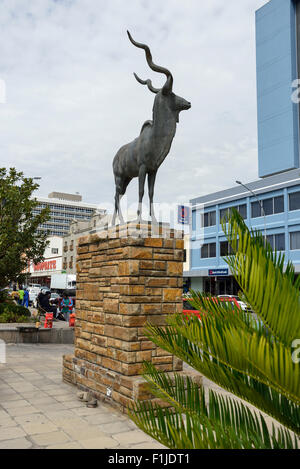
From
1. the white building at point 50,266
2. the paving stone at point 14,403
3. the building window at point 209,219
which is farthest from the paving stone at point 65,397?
the white building at point 50,266

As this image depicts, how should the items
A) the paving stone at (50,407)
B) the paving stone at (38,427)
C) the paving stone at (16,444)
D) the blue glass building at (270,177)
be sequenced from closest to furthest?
the paving stone at (16,444) → the paving stone at (38,427) → the paving stone at (50,407) → the blue glass building at (270,177)

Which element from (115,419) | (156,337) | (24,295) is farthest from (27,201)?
(156,337)

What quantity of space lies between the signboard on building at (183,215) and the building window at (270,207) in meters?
7.27

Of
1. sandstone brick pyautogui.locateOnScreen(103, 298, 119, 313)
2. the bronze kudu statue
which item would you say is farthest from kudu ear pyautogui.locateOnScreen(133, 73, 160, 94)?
sandstone brick pyautogui.locateOnScreen(103, 298, 119, 313)

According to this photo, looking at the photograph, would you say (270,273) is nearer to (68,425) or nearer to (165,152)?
(68,425)

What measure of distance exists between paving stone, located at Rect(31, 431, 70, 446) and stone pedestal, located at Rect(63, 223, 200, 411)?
3.11 feet

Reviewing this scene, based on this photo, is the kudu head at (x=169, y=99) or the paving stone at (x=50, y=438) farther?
the kudu head at (x=169, y=99)

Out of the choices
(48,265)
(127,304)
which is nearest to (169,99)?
(127,304)

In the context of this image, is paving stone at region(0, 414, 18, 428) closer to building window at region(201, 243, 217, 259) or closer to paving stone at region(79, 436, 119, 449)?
paving stone at region(79, 436, 119, 449)

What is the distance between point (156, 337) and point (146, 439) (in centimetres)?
250

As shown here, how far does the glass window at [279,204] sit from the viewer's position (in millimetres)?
30484

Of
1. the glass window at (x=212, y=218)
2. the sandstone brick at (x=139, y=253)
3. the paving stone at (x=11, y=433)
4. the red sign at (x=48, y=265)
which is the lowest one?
the paving stone at (x=11, y=433)

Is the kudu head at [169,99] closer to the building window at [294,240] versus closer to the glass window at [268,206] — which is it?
the building window at [294,240]

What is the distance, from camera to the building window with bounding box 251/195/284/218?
100 ft
